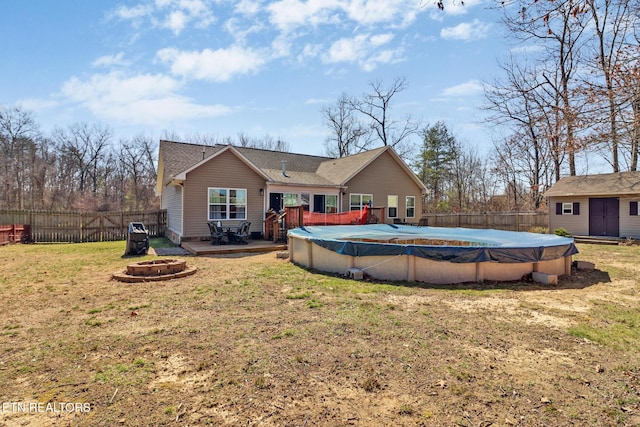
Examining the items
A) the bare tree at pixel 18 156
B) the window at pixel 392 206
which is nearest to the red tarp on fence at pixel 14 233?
the bare tree at pixel 18 156

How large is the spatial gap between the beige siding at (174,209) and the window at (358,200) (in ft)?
28.7

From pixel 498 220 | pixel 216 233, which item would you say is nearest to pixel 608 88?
pixel 216 233

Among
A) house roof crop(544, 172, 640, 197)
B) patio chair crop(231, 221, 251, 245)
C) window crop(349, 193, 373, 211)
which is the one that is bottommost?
patio chair crop(231, 221, 251, 245)

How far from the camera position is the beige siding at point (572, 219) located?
1717cm

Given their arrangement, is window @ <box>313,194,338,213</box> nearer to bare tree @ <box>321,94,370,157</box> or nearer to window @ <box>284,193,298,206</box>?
window @ <box>284,193,298,206</box>

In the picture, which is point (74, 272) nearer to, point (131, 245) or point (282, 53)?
point (131, 245)

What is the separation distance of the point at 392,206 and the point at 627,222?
442 inches

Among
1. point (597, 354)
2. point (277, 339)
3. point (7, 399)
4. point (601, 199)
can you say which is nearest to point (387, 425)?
point (277, 339)

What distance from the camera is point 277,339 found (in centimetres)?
362

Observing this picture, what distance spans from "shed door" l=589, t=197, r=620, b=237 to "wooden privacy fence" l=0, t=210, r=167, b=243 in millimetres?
23278

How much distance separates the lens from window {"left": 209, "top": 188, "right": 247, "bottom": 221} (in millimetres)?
13453

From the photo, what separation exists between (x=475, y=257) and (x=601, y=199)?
51.0ft

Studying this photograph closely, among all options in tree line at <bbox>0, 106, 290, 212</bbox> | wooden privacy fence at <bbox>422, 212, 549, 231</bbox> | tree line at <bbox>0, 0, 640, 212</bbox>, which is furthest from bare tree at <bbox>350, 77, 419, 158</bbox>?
tree line at <bbox>0, 106, 290, 212</bbox>

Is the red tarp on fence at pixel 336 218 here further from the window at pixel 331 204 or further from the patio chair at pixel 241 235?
the window at pixel 331 204
